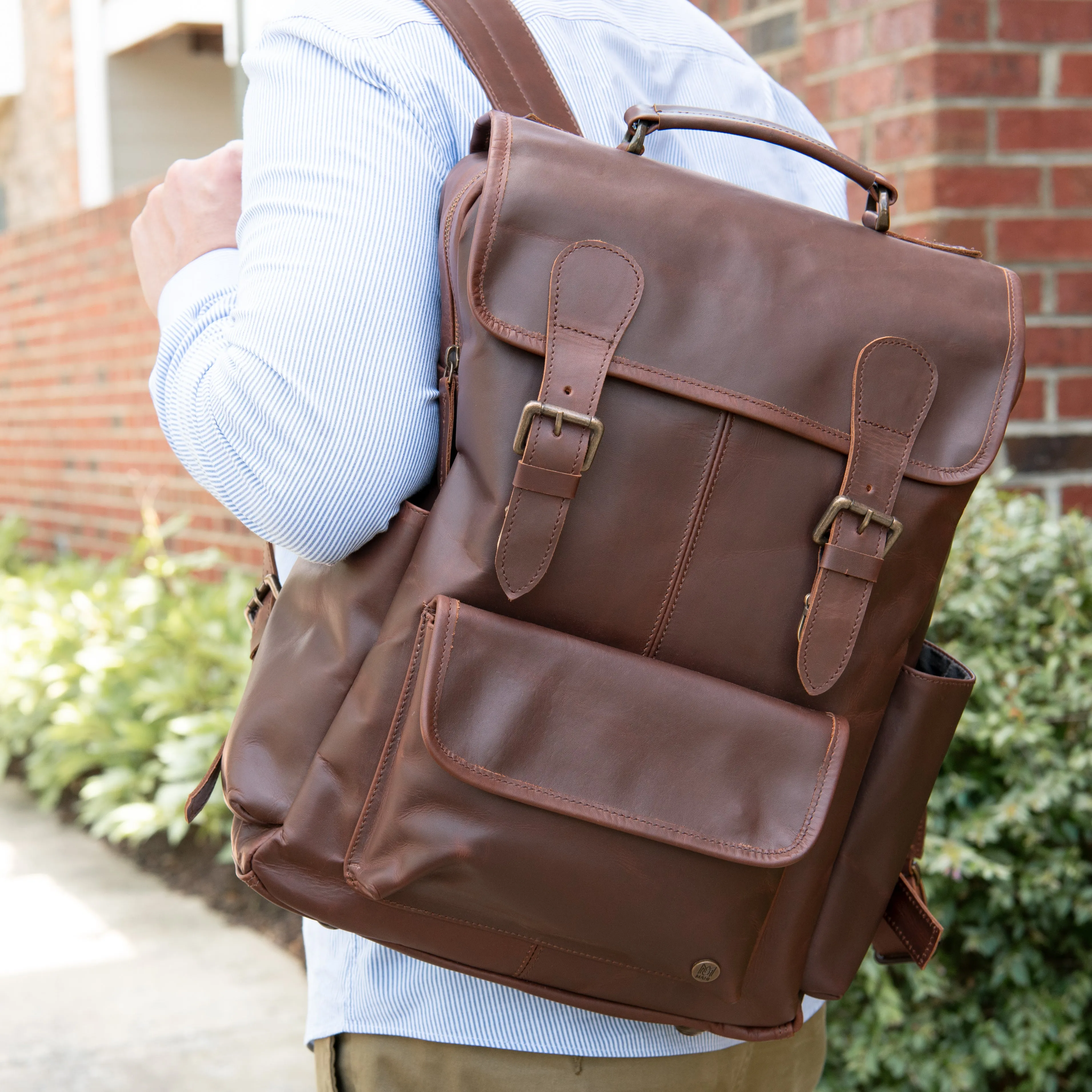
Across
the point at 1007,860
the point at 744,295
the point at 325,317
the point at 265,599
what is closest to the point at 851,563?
the point at 744,295

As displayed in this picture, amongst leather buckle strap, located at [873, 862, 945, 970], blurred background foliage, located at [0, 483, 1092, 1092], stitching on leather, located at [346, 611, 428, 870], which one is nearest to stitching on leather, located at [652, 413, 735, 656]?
stitching on leather, located at [346, 611, 428, 870]

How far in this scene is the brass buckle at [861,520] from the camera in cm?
102

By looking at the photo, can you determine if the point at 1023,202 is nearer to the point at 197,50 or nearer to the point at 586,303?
the point at 586,303

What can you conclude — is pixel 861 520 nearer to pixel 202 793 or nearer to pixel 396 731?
pixel 396 731

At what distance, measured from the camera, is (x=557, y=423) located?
3.14 ft

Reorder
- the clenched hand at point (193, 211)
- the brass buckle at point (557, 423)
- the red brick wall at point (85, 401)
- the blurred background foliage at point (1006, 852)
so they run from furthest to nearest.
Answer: the red brick wall at point (85, 401), the blurred background foliage at point (1006, 852), the clenched hand at point (193, 211), the brass buckle at point (557, 423)

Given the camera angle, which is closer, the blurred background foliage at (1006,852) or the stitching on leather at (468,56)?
the stitching on leather at (468,56)

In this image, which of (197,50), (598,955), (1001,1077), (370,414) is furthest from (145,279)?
(197,50)

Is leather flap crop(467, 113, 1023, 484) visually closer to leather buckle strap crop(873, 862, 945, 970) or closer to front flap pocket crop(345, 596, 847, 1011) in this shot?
front flap pocket crop(345, 596, 847, 1011)

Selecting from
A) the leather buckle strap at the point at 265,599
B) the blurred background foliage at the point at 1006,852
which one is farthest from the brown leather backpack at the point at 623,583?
the blurred background foliage at the point at 1006,852

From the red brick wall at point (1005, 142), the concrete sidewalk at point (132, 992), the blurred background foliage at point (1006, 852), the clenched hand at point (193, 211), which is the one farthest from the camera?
the concrete sidewalk at point (132, 992)

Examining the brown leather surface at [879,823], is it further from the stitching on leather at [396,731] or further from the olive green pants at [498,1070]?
the stitching on leather at [396,731]

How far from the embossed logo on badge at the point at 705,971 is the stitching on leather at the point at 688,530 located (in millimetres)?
307

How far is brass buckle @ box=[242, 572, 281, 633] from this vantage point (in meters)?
1.24
